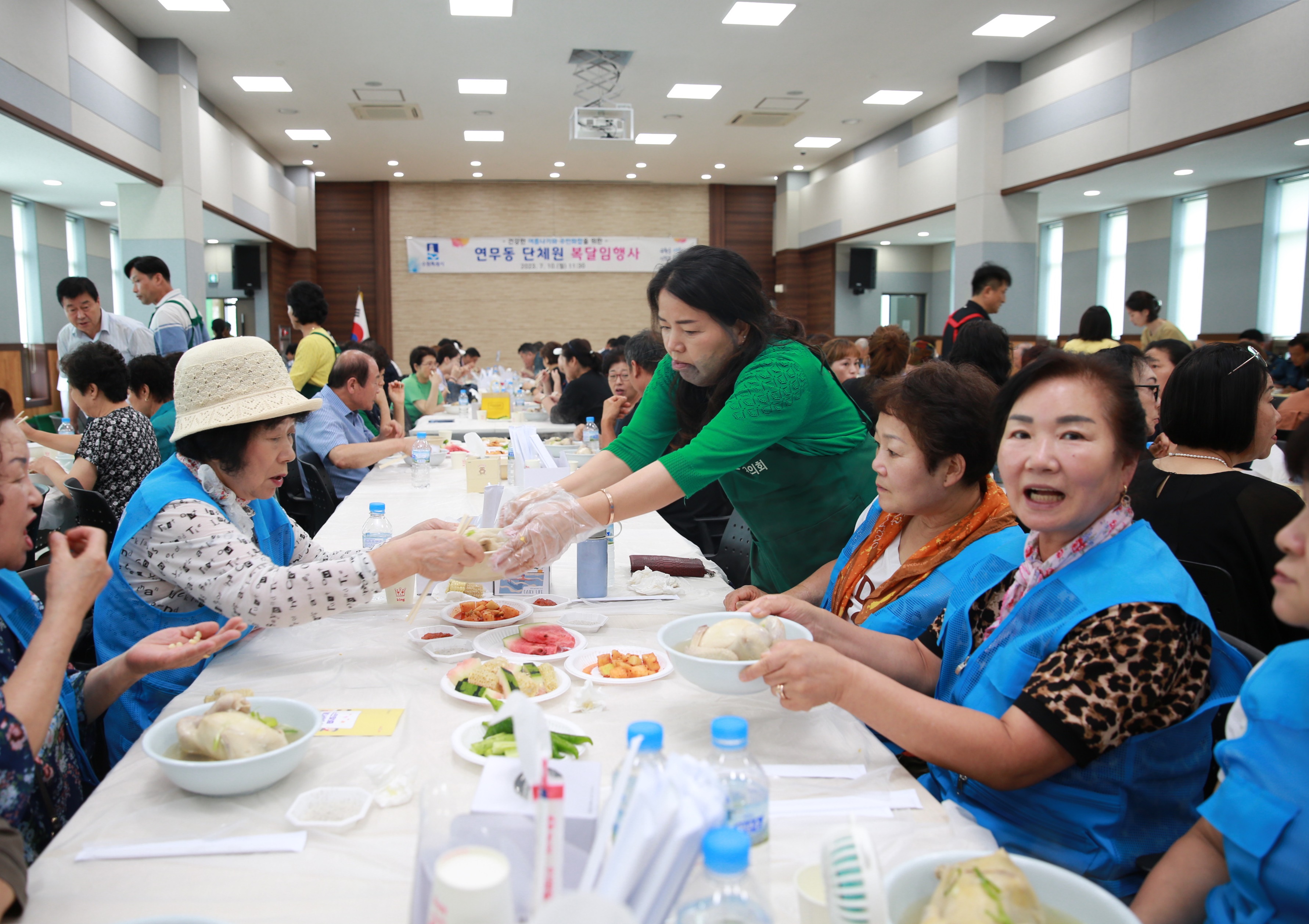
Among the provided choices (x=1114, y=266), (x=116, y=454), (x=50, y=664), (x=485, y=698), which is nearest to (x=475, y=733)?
(x=485, y=698)

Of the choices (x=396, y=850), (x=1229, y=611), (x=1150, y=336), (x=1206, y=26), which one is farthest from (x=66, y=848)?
(x=1206, y=26)

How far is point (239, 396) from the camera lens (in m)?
1.78

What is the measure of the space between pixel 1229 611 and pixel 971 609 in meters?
0.91

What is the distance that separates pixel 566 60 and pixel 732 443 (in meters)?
7.50

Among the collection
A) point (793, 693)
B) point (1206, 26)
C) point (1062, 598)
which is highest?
point (1206, 26)

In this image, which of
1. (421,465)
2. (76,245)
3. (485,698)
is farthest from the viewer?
(76,245)

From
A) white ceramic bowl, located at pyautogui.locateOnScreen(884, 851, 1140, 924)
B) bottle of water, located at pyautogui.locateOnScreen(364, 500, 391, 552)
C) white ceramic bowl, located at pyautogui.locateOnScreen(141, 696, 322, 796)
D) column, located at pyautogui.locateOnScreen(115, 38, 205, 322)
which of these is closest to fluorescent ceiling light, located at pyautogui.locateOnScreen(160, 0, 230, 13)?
column, located at pyautogui.locateOnScreen(115, 38, 205, 322)

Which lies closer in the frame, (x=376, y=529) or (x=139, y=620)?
(x=139, y=620)

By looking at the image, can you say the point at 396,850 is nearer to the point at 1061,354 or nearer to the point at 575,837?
the point at 575,837

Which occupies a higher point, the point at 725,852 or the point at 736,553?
the point at 725,852

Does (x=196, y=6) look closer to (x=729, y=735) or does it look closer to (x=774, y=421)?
(x=774, y=421)

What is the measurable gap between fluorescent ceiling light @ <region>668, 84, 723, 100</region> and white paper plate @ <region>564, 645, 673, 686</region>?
8503 millimetres

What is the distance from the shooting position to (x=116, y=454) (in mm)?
Answer: 3412

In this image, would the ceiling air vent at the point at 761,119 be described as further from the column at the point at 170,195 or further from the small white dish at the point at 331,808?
the small white dish at the point at 331,808
